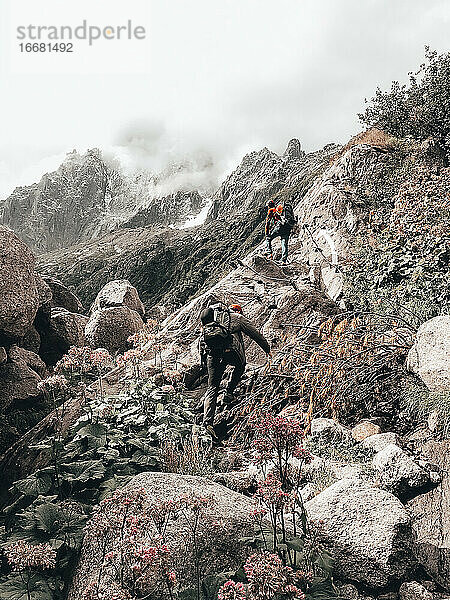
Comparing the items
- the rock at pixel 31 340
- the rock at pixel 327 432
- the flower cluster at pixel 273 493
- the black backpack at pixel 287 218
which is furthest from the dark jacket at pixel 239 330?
the black backpack at pixel 287 218

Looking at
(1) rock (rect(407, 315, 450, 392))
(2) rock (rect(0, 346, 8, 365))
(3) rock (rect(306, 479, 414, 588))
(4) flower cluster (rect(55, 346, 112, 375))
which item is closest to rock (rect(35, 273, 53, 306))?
(2) rock (rect(0, 346, 8, 365))

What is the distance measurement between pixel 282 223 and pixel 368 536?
7484 millimetres

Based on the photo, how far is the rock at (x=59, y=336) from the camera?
8555 mm

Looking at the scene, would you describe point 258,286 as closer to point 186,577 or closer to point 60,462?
point 60,462

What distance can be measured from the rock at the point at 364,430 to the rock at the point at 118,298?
679 centimetres

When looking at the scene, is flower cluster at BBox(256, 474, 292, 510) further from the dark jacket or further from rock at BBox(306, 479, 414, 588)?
the dark jacket

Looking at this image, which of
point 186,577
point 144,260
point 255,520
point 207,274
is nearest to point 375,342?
point 255,520

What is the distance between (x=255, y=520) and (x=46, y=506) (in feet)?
3.87

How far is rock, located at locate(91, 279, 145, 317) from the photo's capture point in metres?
10.4

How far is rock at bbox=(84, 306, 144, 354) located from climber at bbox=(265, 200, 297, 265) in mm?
3165

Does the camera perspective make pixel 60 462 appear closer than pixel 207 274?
Yes

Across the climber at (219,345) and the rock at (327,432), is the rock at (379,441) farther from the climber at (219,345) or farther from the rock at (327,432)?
the climber at (219,345)

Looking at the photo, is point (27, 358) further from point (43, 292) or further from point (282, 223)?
point (282, 223)

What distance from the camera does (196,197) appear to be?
1640 inches
